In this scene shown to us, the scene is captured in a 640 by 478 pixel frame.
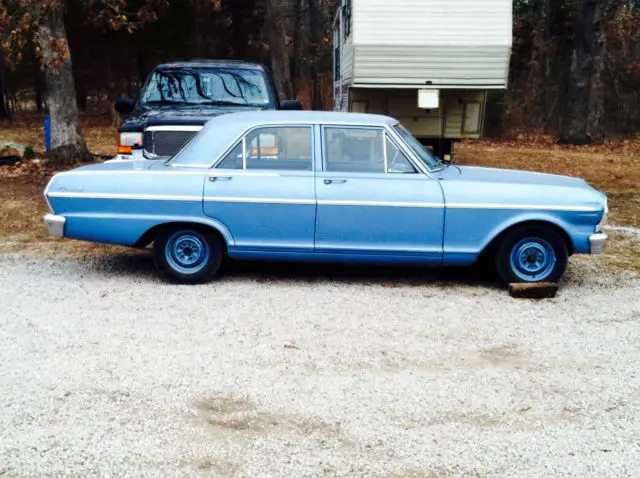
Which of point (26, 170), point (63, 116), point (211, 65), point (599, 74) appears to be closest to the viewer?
point (211, 65)

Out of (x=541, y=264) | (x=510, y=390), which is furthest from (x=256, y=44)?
(x=510, y=390)

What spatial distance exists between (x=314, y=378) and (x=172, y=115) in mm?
5179

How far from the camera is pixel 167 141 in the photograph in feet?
29.0

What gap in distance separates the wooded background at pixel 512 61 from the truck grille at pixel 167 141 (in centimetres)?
1263

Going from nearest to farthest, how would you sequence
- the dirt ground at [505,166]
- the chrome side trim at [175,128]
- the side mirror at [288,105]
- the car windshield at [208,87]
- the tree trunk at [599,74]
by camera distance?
the dirt ground at [505,166], the chrome side trim at [175,128], the car windshield at [208,87], the side mirror at [288,105], the tree trunk at [599,74]

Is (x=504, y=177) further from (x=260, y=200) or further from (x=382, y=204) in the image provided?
(x=260, y=200)

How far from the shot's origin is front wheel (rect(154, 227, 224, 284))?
6.88 metres

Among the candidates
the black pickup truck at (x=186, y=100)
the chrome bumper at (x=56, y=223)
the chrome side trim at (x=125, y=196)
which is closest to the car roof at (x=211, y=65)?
the black pickup truck at (x=186, y=100)

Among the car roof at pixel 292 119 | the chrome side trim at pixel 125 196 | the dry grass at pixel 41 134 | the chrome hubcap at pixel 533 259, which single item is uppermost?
the car roof at pixel 292 119

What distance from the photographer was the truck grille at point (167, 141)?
8.83 meters

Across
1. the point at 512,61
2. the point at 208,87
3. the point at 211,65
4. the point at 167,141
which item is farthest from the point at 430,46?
the point at 512,61

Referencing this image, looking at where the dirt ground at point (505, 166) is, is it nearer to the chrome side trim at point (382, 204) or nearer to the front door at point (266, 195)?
the front door at point (266, 195)

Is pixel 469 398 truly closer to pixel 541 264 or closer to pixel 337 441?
pixel 337 441

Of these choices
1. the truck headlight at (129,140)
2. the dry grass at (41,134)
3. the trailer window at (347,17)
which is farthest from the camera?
the dry grass at (41,134)
